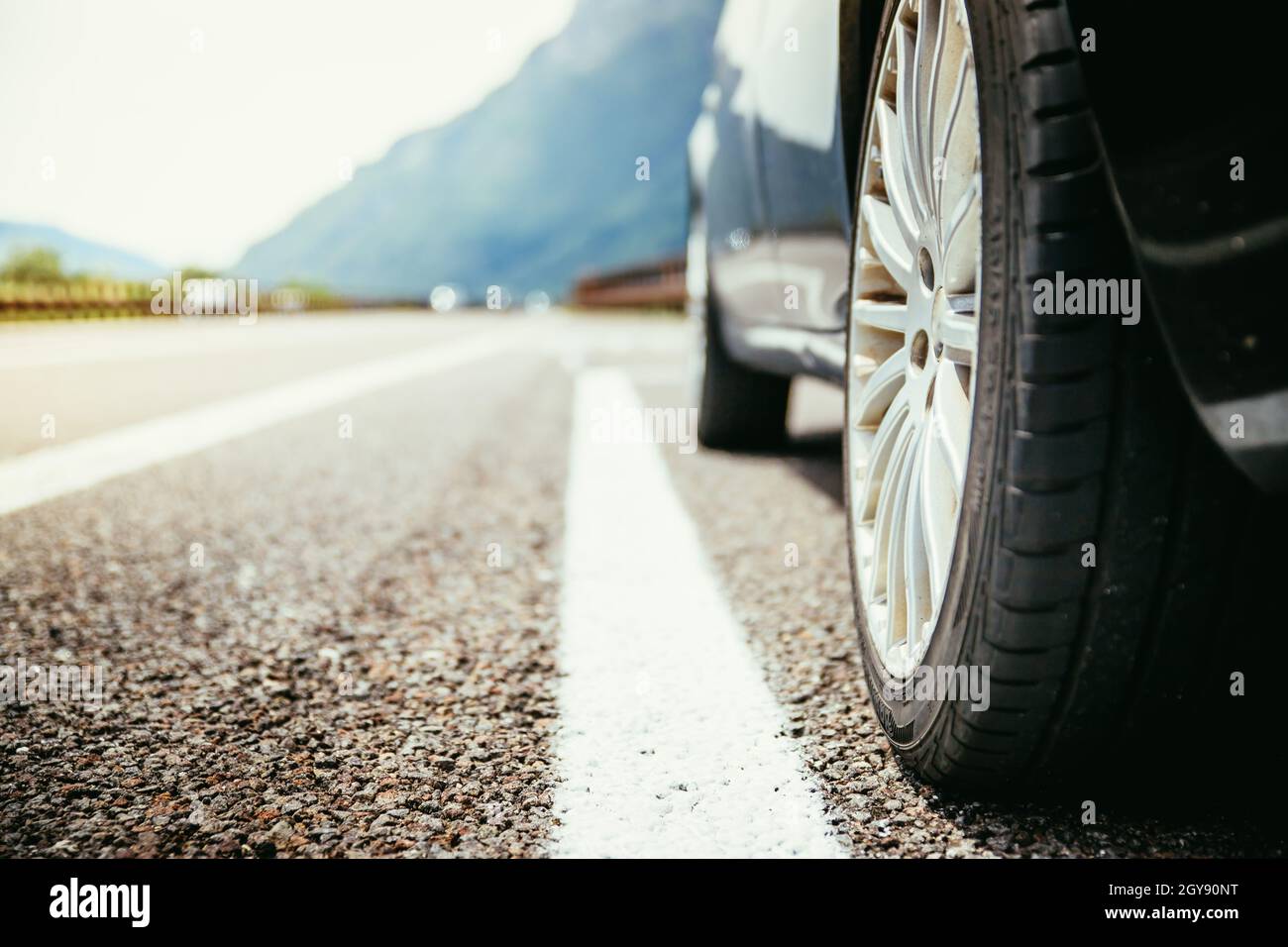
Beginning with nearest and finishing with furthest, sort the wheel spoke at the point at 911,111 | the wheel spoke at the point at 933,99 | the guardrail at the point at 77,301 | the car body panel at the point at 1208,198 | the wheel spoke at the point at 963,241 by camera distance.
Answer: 1. the car body panel at the point at 1208,198
2. the wheel spoke at the point at 963,241
3. the wheel spoke at the point at 933,99
4. the wheel spoke at the point at 911,111
5. the guardrail at the point at 77,301

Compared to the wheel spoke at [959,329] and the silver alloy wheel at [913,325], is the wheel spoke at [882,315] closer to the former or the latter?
the silver alloy wheel at [913,325]

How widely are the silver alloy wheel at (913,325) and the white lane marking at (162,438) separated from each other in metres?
2.42

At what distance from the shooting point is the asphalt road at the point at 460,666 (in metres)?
1.19

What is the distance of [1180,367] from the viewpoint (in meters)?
0.88

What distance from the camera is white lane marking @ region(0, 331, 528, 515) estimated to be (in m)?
3.24

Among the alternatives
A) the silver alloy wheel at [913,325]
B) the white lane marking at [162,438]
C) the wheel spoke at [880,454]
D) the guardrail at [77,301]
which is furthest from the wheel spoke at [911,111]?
the guardrail at [77,301]

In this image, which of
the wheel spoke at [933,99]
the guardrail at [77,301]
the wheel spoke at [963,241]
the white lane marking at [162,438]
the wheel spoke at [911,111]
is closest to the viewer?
the wheel spoke at [963,241]

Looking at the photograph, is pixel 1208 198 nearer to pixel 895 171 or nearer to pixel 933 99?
pixel 933 99

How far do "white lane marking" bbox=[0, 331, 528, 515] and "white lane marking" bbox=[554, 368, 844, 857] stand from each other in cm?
178

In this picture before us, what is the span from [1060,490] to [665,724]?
70 cm

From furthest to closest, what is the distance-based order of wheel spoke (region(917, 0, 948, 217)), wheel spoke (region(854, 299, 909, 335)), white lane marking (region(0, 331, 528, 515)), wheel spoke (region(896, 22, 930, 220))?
white lane marking (region(0, 331, 528, 515)) < wheel spoke (region(854, 299, 909, 335)) < wheel spoke (region(896, 22, 930, 220)) < wheel spoke (region(917, 0, 948, 217))

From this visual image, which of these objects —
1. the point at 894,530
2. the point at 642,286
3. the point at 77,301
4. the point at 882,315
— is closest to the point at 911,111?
the point at 882,315

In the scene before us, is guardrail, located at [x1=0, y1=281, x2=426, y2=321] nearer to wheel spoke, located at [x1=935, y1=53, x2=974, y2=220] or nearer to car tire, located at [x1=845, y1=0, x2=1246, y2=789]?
wheel spoke, located at [x1=935, y1=53, x2=974, y2=220]

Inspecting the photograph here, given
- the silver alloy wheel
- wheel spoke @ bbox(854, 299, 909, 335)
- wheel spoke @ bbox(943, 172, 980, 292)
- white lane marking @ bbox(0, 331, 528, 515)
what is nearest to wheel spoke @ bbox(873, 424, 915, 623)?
the silver alloy wheel
